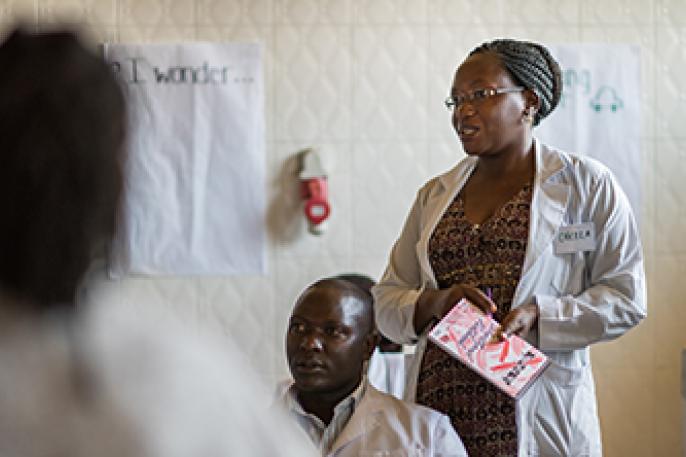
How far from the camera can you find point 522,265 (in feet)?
6.59

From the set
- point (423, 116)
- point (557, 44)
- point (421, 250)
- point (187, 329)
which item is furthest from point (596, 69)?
point (187, 329)

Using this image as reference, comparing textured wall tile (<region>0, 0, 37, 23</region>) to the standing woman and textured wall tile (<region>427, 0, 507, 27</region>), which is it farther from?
the standing woman

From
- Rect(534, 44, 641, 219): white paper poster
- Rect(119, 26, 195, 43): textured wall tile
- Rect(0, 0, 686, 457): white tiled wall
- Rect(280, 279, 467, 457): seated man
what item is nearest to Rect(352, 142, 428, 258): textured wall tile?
Rect(0, 0, 686, 457): white tiled wall

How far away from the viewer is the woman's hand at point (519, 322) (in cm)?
193

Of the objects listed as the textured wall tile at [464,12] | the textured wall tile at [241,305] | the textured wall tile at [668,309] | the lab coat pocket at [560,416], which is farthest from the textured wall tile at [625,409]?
the lab coat pocket at [560,416]

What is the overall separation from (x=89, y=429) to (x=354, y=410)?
1.56m

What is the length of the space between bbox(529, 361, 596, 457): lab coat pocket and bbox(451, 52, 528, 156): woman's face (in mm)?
435

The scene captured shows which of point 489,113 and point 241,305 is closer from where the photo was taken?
point 489,113

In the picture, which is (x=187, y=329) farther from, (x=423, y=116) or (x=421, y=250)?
(x=423, y=116)

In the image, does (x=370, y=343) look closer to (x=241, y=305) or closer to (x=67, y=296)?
(x=241, y=305)

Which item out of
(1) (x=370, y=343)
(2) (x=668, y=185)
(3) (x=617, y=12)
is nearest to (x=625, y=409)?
(2) (x=668, y=185)

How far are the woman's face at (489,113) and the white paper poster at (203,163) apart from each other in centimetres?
142

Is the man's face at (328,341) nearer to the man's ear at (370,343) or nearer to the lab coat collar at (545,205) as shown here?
the man's ear at (370,343)

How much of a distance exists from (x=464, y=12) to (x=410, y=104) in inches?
13.3
